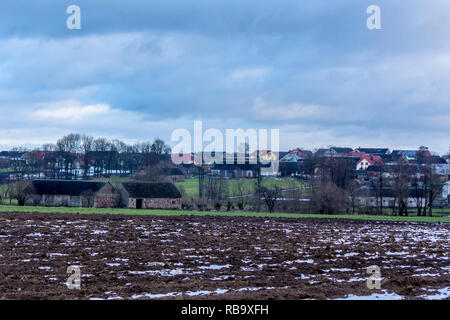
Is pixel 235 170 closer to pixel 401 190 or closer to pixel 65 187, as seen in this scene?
pixel 401 190

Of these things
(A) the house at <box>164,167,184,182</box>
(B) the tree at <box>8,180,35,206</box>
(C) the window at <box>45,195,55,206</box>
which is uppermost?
(A) the house at <box>164,167,184,182</box>

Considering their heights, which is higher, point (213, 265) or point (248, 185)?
point (248, 185)

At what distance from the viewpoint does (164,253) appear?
68.8 ft

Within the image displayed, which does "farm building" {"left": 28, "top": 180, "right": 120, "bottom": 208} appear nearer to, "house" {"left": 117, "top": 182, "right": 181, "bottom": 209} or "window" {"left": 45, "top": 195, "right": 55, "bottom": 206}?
"window" {"left": 45, "top": 195, "right": 55, "bottom": 206}

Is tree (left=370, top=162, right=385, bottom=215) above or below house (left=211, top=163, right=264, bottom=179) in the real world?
below

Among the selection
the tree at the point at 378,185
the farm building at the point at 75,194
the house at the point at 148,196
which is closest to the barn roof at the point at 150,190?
the house at the point at 148,196

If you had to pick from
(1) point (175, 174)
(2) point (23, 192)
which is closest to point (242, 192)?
(1) point (175, 174)

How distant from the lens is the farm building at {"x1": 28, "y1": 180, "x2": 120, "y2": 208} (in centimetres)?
6812

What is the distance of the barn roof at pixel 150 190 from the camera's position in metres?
69.3

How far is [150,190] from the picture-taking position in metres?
70.7

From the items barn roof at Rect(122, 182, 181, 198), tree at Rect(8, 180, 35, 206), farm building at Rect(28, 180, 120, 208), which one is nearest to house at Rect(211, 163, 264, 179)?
barn roof at Rect(122, 182, 181, 198)

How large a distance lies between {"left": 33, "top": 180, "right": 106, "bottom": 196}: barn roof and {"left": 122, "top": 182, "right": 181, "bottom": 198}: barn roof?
4.60 metres

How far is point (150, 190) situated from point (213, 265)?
53.4 meters

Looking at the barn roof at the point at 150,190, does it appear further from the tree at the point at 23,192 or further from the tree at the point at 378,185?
the tree at the point at 378,185
